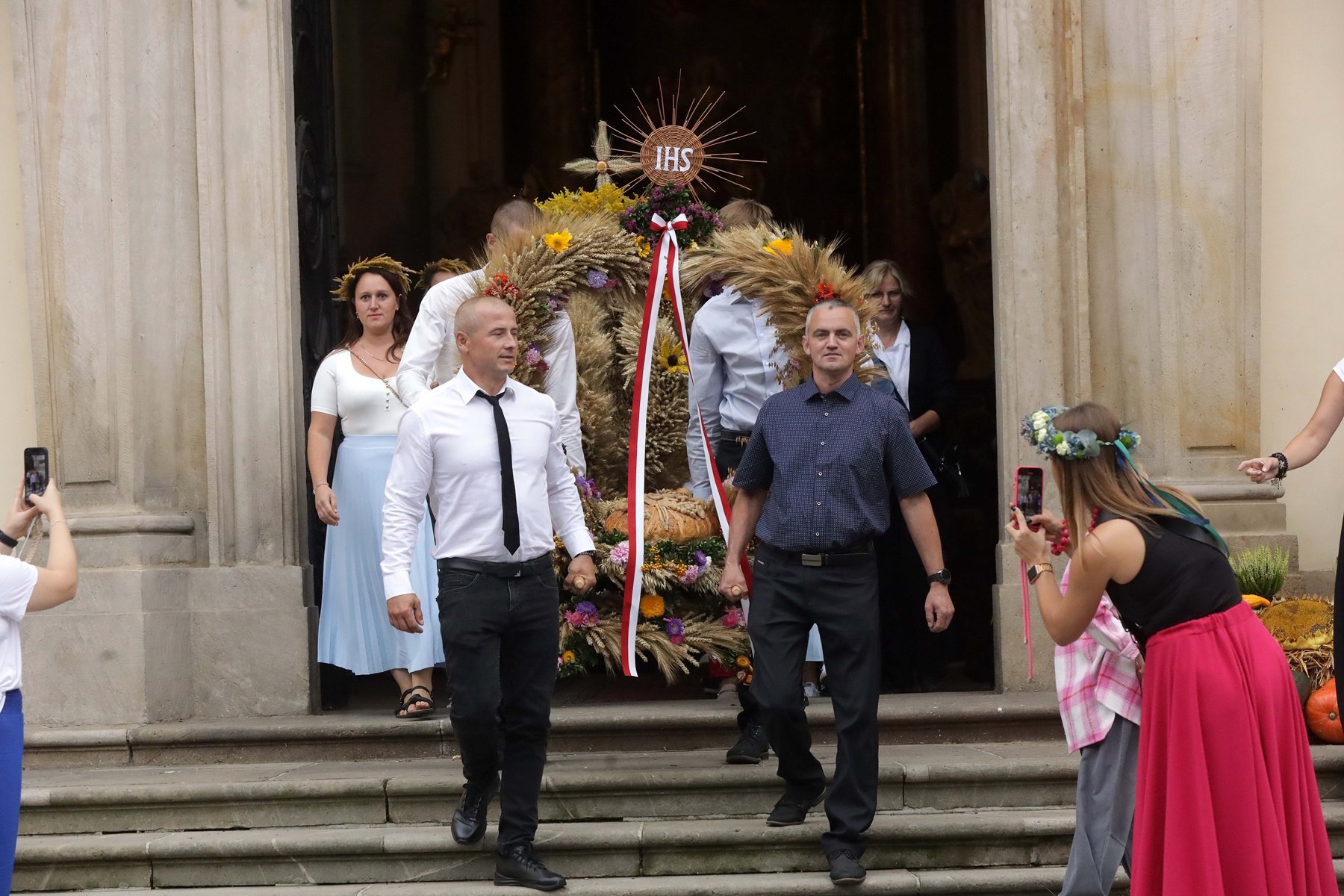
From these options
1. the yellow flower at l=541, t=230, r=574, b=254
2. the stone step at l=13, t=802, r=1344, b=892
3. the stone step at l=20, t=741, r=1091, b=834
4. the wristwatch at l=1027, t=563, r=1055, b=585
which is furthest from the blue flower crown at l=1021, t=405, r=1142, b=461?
the yellow flower at l=541, t=230, r=574, b=254

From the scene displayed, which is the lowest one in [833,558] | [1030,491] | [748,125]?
[833,558]

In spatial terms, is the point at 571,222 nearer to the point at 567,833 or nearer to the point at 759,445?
the point at 759,445

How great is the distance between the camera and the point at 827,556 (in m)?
5.59

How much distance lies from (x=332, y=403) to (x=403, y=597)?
230 cm

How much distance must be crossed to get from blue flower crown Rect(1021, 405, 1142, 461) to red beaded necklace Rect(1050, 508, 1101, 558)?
17 centimetres

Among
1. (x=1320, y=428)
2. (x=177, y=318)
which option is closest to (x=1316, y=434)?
(x=1320, y=428)

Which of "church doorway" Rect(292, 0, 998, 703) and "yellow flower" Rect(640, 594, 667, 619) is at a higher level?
"church doorway" Rect(292, 0, 998, 703)

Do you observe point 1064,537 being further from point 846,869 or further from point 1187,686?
point 846,869

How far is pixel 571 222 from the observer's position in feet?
24.7

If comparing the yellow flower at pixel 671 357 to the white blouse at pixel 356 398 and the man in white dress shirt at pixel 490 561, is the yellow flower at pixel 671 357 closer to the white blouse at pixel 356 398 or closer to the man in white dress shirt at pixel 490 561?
the white blouse at pixel 356 398

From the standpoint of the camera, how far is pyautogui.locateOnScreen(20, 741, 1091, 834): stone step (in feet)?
20.0

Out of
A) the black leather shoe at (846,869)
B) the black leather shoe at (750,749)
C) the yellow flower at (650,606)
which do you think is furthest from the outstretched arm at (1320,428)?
the yellow flower at (650,606)

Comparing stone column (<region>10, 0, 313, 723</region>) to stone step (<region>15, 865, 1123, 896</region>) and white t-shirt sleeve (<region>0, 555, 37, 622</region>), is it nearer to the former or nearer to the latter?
stone step (<region>15, 865, 1123, 896</region>)

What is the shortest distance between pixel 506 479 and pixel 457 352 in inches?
69.5
